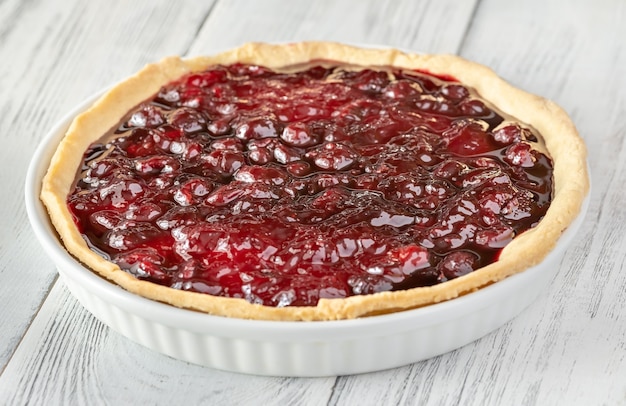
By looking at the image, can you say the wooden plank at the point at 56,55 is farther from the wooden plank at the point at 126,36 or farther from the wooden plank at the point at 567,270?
the wooden plank at the point at 567,270

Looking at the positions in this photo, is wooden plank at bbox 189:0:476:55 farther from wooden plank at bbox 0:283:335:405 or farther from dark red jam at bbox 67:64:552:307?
wooden plank at bbox 0:283:335:405

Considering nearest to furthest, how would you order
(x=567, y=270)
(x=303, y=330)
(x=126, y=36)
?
(x=303, y=330), (x=567, y=270), (x=126, y=36)

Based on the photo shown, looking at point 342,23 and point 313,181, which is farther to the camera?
point 342,23

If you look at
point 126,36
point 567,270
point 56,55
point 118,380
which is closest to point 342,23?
point 126,36

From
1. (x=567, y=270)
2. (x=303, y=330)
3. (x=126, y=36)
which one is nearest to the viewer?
(x=303, y=330)

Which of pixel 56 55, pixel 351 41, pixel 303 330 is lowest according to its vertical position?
pixel 56 55

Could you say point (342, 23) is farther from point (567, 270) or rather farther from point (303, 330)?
point (303, 330)

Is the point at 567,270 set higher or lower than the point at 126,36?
higher

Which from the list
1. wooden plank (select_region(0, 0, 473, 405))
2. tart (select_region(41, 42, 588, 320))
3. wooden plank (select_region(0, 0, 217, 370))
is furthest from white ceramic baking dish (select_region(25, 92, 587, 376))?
wooden plank (select_region(0, 0, 217, 370))
